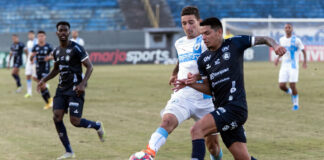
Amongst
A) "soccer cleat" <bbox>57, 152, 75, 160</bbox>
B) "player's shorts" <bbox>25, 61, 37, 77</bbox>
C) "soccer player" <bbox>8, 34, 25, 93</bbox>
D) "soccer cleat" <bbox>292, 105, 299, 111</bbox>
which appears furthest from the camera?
"soccer player" <bbox>8, 34, 25, 93</bbox>

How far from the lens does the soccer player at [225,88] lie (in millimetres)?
6004

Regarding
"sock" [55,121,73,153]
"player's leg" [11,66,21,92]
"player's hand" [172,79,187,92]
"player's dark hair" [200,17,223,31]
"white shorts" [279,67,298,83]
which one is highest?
"player's dark hair" [200,17,223,31]

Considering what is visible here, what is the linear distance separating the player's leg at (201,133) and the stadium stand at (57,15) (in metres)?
42.7

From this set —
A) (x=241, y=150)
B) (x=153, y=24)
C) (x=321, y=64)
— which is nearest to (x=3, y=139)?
(x=241, y=150)

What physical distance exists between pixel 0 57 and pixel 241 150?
3910cm

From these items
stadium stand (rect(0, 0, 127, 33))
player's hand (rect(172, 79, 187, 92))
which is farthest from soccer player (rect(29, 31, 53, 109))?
stadium stand (rect(0, 0, 127, 33))

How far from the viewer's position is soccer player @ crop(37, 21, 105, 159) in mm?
8883

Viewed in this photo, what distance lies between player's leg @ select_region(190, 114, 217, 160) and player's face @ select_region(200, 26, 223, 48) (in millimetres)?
802

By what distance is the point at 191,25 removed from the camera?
7348 mm

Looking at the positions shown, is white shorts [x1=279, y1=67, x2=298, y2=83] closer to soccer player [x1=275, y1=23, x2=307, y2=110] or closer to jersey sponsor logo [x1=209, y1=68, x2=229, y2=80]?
soccer player [x1=275, y1=23, x2=307, y2=110]

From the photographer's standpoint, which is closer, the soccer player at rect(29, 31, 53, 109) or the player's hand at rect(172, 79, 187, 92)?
the player's hand at rect(172, 79, 187, 92)

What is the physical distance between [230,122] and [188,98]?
1.05m

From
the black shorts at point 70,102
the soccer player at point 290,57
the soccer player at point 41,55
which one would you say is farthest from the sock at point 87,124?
the soccer player at point 290,57

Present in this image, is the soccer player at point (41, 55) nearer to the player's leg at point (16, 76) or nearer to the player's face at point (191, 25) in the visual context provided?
the player's leg at point (16, 76)
